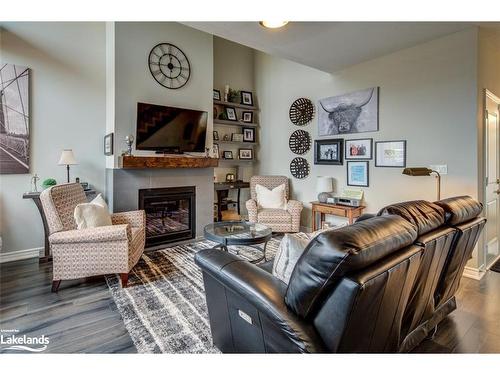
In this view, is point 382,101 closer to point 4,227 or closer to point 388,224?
point 388,224

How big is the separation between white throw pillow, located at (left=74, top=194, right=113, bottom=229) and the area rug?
0.59 m

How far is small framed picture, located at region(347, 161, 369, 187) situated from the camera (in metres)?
4.04

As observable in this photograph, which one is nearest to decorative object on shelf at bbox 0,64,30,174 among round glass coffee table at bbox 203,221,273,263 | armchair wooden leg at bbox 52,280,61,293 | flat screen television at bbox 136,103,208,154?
flat screen television at bbox 136,103,208,154

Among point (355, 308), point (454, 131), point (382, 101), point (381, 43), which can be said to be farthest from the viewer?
point (382, 101)

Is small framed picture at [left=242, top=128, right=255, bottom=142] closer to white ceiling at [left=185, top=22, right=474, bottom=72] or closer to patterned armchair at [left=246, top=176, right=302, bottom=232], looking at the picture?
patterned armchair at [left=246, top=176, right=302, bottom=232]

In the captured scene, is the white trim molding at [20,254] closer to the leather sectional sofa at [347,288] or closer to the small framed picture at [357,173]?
the leather sectional sofa at [347,288]

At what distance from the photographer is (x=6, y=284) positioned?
2.78m

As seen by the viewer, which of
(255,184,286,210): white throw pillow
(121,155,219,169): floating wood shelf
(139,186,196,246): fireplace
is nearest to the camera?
(121,155,219,169): floating wood shelf

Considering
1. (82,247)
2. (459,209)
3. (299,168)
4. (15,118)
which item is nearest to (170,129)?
(15,118)

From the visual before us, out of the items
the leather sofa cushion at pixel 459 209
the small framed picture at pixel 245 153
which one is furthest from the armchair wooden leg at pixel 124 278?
the small framed picture at pixel 245 153

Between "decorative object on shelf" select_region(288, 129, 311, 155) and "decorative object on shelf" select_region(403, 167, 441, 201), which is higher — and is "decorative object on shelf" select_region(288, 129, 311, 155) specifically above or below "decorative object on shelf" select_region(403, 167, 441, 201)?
above

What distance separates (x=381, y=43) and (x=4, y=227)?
5109 millimetres

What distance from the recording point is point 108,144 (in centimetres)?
382
